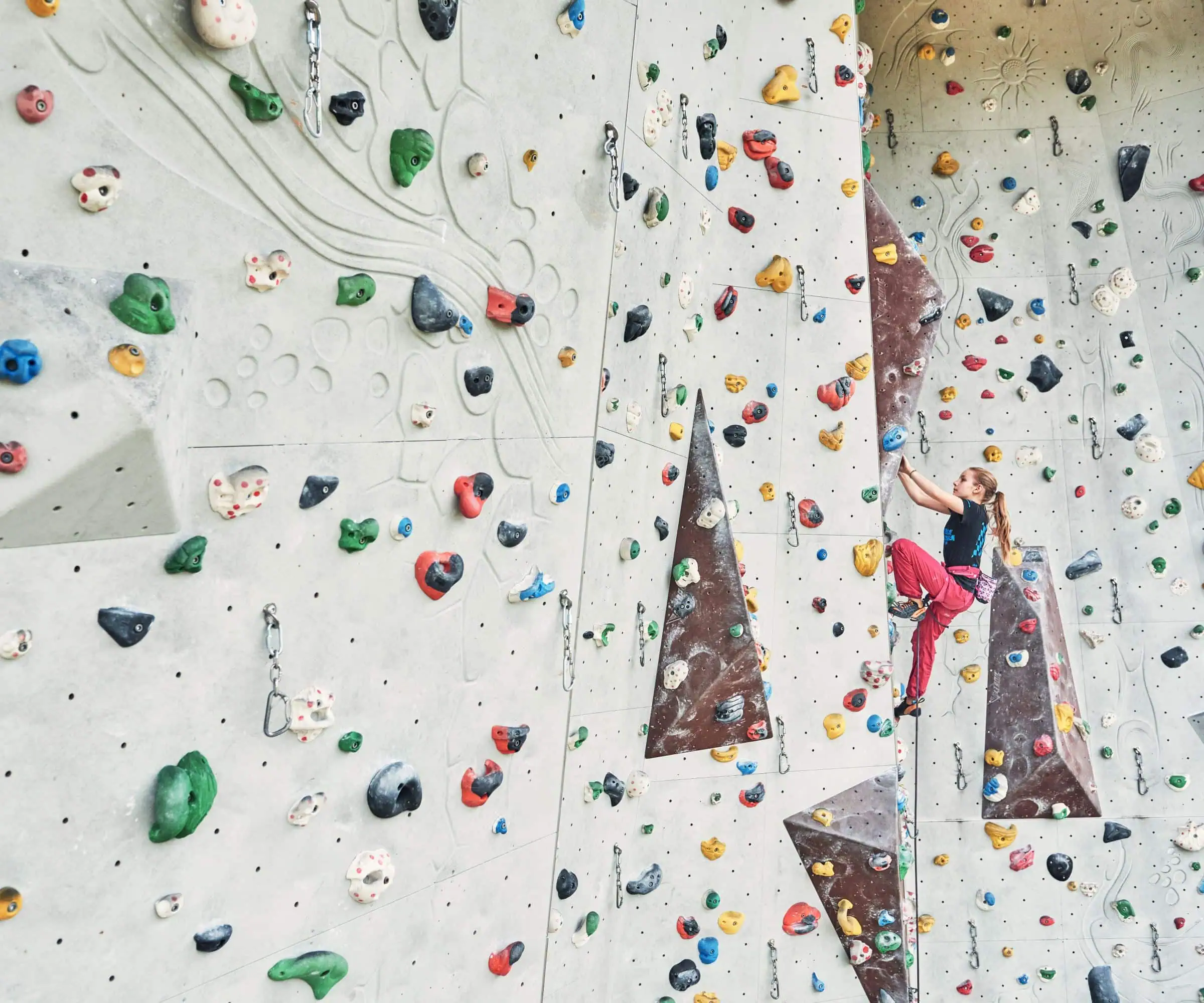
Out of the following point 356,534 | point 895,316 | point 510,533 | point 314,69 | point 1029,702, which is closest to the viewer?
point 314,69

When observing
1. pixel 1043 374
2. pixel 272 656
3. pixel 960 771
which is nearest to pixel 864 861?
pixel 960 771

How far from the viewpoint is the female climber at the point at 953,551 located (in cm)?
520

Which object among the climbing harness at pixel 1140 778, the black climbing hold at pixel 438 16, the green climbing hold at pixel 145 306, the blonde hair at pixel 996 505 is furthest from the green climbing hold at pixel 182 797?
the climbing harness at pixel 1140 778

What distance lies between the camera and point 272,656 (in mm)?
2631

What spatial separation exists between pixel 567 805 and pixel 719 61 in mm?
2842

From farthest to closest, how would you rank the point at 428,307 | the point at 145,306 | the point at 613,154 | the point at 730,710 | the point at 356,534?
the point at 730,710
the point at 613,154
the point at 428,307
the point at 356,534
the point at 145,306

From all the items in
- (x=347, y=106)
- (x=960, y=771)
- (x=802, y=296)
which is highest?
(x=802, y=296)

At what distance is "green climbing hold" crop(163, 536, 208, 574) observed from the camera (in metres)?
2.36

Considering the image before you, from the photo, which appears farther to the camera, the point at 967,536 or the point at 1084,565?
the point at 1084,565

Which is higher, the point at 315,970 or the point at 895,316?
the point at 895,316

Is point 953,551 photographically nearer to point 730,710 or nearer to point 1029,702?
point 730,710

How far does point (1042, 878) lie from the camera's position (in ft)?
21.8

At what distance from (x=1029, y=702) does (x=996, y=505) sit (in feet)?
5.66

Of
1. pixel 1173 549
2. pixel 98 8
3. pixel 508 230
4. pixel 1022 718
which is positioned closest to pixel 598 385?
pixel 508 230
